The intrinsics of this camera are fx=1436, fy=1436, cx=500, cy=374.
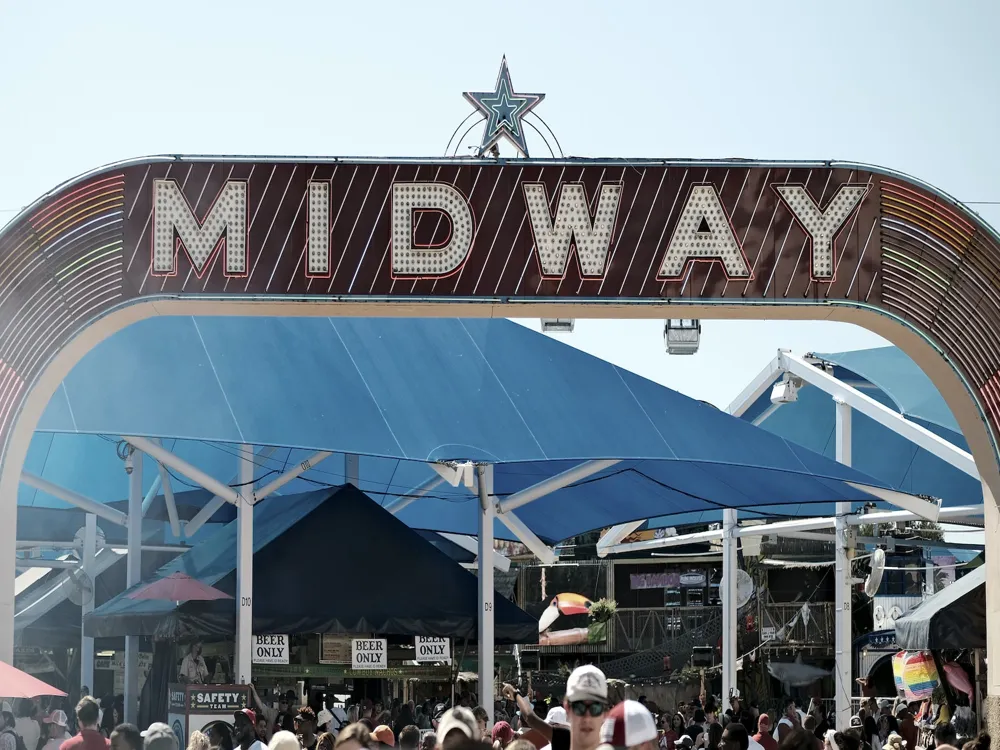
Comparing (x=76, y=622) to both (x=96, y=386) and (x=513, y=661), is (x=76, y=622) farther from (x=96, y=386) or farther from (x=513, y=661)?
(x=513, y=661)

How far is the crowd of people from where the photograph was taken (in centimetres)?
555

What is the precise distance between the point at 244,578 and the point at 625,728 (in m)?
11.7

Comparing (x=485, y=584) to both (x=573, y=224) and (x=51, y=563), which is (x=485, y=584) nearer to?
(x=573, y=224)

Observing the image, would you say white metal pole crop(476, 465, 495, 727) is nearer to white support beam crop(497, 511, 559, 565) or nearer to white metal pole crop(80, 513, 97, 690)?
white support beam crop(497, 511, 559, 565)

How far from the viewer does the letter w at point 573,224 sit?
11.1 m

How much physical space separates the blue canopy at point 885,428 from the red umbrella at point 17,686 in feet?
59.5

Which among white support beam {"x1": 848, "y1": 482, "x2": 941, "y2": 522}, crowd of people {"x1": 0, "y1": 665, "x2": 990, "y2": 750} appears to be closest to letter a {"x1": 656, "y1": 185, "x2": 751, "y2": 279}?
crowd of people {"x1": 0, "y1": 665, "x2": 990, "y2": 750}

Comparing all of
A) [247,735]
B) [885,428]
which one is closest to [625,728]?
[247,735]

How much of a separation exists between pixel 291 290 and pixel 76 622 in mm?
17920

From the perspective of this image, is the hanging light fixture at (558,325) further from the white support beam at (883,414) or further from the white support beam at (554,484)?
the white support beam at (883,414)

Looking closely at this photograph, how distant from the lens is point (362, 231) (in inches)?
440

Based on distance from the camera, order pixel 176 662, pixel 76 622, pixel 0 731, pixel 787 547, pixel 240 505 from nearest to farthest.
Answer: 1. pixel 0 731
2. pixel 240 505
3. pixel 176 662
4. pixel 76 622
5. pixel 787 547

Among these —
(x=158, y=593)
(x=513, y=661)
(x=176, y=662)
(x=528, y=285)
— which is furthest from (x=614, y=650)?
(x=528, y=285)

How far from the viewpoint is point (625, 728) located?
5426mm
